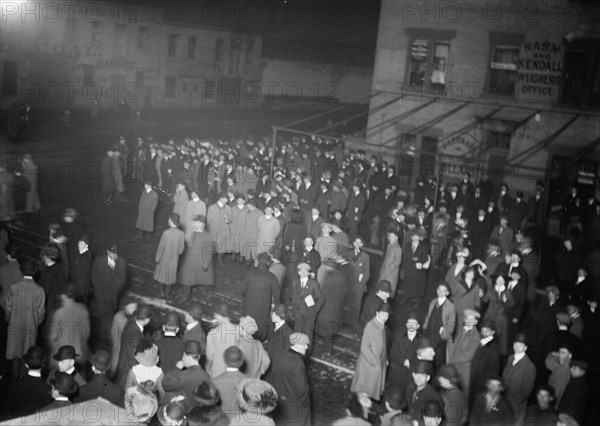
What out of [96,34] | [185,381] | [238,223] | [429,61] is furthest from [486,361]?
[96,34]

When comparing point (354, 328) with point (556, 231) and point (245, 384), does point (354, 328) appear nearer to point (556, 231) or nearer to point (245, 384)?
point (245, 384)

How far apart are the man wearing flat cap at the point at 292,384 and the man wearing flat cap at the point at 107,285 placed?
12.7 ft

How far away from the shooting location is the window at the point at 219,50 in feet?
155

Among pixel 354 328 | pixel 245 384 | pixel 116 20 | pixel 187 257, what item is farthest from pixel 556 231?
pixel 116 20

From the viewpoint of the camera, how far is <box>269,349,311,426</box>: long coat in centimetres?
767

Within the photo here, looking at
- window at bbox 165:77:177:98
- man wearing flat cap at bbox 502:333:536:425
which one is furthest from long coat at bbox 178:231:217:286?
window at bbox 165:77:177:98

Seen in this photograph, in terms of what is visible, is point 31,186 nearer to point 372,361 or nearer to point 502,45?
point 372,361

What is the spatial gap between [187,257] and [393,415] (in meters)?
7.12

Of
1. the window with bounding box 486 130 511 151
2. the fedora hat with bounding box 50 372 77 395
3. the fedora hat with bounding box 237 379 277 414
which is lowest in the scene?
the fedora hat with bounding box 50 372 77 395

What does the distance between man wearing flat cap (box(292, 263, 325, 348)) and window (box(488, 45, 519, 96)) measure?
15.9 m

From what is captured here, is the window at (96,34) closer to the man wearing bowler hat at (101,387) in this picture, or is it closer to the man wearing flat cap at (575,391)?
the man wearing bowler hat at (101,387)

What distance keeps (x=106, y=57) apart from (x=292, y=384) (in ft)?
119

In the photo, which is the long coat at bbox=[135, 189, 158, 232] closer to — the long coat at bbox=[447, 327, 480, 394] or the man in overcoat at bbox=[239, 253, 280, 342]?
the man in overcoat at bbox=[239, 253, 280, 342]

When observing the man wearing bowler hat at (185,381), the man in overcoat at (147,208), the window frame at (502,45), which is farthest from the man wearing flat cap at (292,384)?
the window frame at (502,45)
